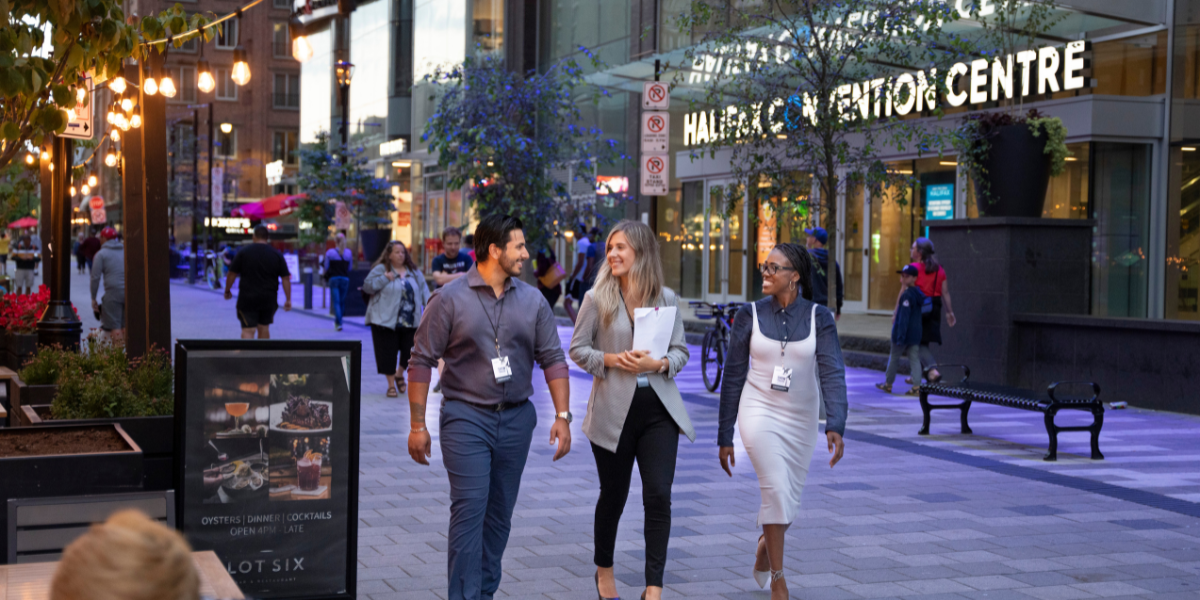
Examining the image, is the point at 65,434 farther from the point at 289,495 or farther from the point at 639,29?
the point at 639,29

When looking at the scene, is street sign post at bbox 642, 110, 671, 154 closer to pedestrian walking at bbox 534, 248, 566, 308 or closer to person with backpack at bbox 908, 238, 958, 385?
person with backpack at bbox 908, 238, 958, 385

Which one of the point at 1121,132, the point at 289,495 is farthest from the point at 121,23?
the point at 1121,132

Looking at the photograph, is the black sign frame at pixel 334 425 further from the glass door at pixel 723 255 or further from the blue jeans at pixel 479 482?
the glass door at pixel 723 255

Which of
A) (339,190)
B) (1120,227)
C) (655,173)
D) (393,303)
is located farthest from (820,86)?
(339,190)

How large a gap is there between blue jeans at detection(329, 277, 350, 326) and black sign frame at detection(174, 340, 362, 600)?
19.4 m

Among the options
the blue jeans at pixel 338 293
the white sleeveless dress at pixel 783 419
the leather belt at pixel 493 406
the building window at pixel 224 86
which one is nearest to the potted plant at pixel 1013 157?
the white sleeveless dress at pixel 783 419

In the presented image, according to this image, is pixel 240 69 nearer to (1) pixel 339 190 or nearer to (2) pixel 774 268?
(2) pixel 774 268

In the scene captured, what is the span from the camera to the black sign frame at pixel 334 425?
14.4 ft

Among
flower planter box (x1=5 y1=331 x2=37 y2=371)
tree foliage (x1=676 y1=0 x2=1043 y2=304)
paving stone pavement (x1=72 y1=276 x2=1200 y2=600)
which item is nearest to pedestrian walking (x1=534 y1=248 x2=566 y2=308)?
tree foliage (x1=676 y1=0 x2=1043 y2=304)

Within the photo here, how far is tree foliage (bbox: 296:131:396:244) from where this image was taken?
115ft

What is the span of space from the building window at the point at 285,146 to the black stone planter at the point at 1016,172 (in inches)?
2866

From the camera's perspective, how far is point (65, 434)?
5141 mm

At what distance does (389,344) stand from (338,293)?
34.7 feet

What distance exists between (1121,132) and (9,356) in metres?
16.7
